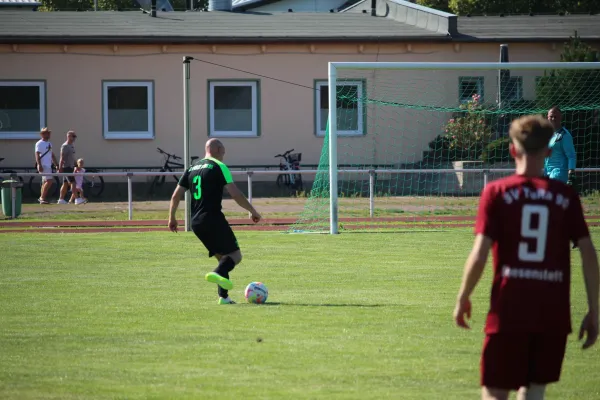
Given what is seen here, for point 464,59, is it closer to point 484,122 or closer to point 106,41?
point 484,122

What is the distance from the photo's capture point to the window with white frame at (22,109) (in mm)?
30000

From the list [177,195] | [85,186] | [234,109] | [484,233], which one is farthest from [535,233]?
[234,109]

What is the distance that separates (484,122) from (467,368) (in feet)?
62.6

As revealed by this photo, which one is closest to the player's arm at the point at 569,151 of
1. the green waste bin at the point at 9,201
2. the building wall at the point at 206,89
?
the green waste bin at the point at 9,201

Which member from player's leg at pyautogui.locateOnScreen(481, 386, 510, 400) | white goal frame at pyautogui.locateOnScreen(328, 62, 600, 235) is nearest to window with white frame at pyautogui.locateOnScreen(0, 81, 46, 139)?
white goal frame at pyautogui.locateOnScreen(328, 62, 600, 235)

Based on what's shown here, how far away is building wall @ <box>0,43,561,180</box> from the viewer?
29641mm

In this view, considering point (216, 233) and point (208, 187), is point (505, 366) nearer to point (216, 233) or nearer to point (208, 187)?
point (216, 233)

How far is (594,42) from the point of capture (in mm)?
31344

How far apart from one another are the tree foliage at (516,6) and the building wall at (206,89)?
15.3 m

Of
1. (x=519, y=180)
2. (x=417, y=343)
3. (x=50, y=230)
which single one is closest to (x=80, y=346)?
(x=417, y=343)

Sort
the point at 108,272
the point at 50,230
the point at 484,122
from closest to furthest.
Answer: the point at 108,272 < the point at 50,230 < the point at 484,122

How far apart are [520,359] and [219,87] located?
26.5 meters

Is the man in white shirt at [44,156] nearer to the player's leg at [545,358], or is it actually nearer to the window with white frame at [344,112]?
the window with white frame at [344,112]

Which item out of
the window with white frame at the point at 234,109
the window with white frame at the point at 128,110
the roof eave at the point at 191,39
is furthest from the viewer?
the window with white frame at the point at 234,109
